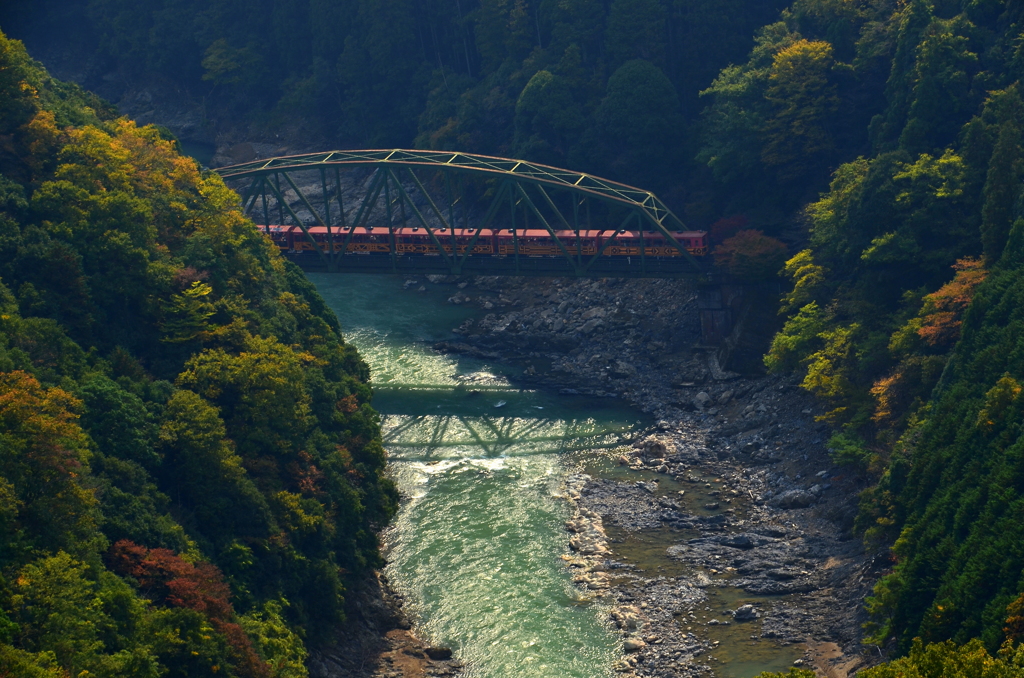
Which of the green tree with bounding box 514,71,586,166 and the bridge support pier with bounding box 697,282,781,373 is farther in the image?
the green tree with bounding box 514,71,586,166

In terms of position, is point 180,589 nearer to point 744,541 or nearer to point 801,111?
point 744,541

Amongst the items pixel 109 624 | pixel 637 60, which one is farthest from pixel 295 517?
pixel 637 60

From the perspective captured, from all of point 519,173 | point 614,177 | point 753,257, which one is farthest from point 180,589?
point 614,177

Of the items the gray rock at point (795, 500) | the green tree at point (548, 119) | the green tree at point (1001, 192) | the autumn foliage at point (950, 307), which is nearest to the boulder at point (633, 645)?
the gray rock at point (795, 500)

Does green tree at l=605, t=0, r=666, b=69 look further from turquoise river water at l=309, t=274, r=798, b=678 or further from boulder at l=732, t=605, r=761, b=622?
boulder at l=732, t=605, r=761, b=622

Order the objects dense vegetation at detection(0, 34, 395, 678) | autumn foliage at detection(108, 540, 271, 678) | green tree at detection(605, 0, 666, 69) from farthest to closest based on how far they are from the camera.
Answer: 1. green tree at detection(605, 0, 666, 69)
2. autumn foliage at detection(108, 540, 271, 678)
3. dense vegetation at detection(0, 34, 395, 678)

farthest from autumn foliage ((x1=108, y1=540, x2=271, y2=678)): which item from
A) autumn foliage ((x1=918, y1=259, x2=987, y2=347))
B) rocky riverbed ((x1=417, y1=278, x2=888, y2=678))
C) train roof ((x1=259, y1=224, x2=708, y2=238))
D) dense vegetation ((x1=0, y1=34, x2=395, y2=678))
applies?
train roof ((x1=259, y1=224, x2=708, y2=238))
